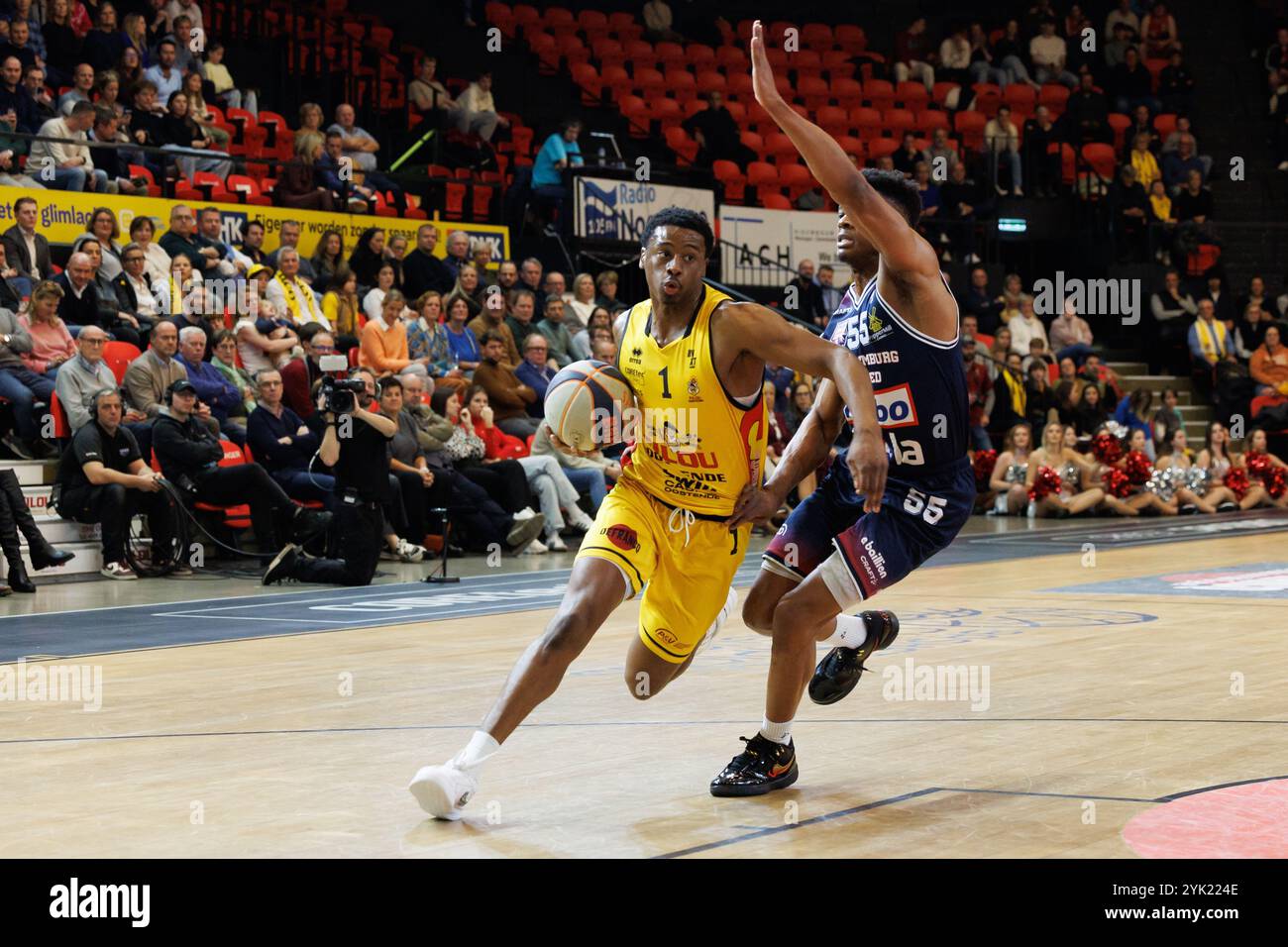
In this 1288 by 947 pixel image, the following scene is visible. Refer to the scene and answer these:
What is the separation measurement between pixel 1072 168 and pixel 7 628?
1890 cm

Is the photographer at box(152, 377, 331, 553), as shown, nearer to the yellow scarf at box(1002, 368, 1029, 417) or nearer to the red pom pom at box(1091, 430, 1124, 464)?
the red pom pom at box(1091, 430, 1124, 464)

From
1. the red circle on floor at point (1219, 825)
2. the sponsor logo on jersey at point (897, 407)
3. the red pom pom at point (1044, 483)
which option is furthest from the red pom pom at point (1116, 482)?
the red circle on floor at point (1219, 825)

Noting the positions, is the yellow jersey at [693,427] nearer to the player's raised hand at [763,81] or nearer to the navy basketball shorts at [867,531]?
the navy basketball shorts at [867,531]

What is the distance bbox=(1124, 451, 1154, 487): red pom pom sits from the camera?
17531 millimetres

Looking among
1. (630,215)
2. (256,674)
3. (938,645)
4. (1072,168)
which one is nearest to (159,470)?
(256,674)

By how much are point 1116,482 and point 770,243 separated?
5.34 metres

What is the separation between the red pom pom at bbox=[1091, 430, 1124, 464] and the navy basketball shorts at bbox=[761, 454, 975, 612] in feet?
42.2

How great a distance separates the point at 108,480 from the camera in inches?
450

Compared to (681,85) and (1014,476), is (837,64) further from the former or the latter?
(1014,476)

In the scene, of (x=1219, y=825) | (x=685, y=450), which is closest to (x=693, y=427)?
(x=685, y=450)

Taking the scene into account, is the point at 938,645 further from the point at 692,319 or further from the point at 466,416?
the point at 466,416

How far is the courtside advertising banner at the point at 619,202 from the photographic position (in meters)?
18.1

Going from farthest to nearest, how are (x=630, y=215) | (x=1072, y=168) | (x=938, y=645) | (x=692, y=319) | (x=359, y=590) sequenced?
(x=1072, y=168)
(x=630, y=215)
(x=359, y=590)
(x=938, y=645)
(x=692, y=319)
